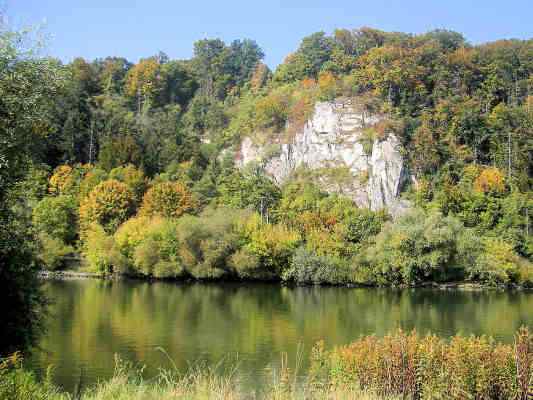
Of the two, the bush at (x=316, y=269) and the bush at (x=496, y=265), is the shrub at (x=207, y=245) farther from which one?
the bush at (x=496, y=265)

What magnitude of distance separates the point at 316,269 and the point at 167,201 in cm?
2118

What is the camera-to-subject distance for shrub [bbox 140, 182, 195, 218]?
240 feet

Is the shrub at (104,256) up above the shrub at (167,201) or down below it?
below

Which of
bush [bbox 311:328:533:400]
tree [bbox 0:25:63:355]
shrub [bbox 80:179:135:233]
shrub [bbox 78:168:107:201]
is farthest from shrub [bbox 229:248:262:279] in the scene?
bush [bbox 311:328:533:400]

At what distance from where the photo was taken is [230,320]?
38406 mm

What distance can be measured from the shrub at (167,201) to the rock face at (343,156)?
701 inches

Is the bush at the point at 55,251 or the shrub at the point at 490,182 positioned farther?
the shrub at the point at 490,182

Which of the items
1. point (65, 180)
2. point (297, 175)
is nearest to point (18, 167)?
point (65, 180)

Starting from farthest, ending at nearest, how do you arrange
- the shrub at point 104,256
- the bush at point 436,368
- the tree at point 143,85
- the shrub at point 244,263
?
1. the tree at point 143,85
2. the shrub at point 104,256
3. the shrub at point 244,263
4. the bush at point 436,368

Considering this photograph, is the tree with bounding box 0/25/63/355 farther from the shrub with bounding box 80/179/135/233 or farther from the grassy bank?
the shrub with bounding box 80/179/135/233

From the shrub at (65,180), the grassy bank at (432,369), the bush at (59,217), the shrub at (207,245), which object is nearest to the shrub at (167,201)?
the bush at (59,217)

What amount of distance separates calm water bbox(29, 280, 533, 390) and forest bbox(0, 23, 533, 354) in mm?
4689

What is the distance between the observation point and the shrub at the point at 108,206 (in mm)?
71750

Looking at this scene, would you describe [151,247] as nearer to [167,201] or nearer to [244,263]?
[244,263]
